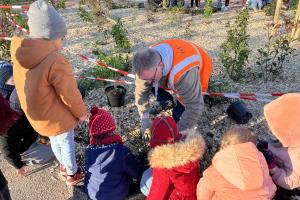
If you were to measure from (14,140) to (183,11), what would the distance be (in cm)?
642

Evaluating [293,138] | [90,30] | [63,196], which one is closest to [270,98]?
[293,138]

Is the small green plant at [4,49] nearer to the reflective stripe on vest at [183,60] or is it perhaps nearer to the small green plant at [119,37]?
the small green plant at [119,37]

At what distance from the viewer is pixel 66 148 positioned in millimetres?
3275

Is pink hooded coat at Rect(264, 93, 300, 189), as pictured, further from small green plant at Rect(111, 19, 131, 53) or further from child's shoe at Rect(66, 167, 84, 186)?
small green plant at Rect(111, 19, 131, 53)

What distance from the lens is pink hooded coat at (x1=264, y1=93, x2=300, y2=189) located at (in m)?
2.59

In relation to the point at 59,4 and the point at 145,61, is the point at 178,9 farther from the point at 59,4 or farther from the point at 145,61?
the point at 145,61

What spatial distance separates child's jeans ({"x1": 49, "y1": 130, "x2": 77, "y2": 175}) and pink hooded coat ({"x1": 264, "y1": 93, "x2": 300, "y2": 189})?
179 centimetres

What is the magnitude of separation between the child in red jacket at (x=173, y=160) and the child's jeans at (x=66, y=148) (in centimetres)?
84

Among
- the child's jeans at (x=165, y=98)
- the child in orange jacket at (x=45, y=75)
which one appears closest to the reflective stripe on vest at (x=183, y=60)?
the child's jeans at (x=165, y=98)

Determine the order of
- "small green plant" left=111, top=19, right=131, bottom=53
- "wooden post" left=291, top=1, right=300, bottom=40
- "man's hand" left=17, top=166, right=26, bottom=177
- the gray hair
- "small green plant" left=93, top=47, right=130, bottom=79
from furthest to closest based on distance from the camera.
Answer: "wooden post" left=291, top=1, right=300, bottom=40
"small green plant" left=111, top=19, right=131, bottom=53
"small green plant" left=93, top=47, right=130, bottom=79
"man's hand" left=17, top=166, right=26, bottom=177
the gray hair

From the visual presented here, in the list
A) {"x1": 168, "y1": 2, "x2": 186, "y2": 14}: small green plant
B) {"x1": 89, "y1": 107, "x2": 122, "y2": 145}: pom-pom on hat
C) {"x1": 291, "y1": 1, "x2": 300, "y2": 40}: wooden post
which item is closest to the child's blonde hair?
{"x1": 89, "y1": 107, "x2": 122, "y2": 145}: pom-pom on hat

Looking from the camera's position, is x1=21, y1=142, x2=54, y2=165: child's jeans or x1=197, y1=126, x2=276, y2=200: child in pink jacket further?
x1=21, y1=142, x2=54, y2=165: child's jeans

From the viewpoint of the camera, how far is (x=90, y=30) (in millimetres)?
7910

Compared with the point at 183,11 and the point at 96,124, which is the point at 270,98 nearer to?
the point at 96,124
